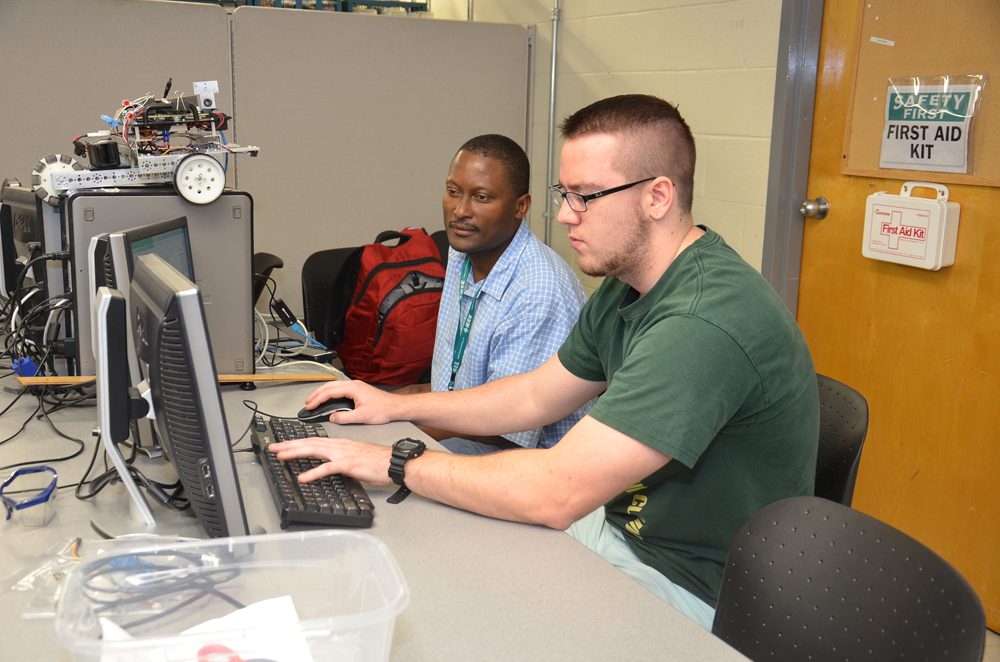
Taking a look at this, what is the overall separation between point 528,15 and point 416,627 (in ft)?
11.3

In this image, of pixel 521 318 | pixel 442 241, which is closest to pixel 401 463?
pixel 521 318

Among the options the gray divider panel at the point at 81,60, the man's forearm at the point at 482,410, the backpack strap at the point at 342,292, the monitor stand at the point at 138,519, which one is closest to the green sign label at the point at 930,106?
the man's forearm at the point at 482,410

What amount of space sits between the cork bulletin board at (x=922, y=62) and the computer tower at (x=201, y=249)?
169cm

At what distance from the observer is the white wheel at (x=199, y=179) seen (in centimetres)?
197

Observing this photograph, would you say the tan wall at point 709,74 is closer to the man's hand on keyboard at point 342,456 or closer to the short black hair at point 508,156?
the short black hair at point 508,156

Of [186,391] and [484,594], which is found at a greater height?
[186,391]

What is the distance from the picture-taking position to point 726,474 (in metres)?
1.43

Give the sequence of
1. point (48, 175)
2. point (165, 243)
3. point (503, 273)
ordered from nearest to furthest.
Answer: point (165, 243)
point (48, 175)
point (503, 273)

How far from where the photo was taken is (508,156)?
233cm

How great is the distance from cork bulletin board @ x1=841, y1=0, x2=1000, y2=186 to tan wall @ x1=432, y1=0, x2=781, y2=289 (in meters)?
0.28

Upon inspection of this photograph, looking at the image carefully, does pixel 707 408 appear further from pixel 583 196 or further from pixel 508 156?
pixel 508 156

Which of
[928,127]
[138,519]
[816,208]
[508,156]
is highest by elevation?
[928,127]

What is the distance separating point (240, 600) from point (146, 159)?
1236mm

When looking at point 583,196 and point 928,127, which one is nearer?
point 583,196
